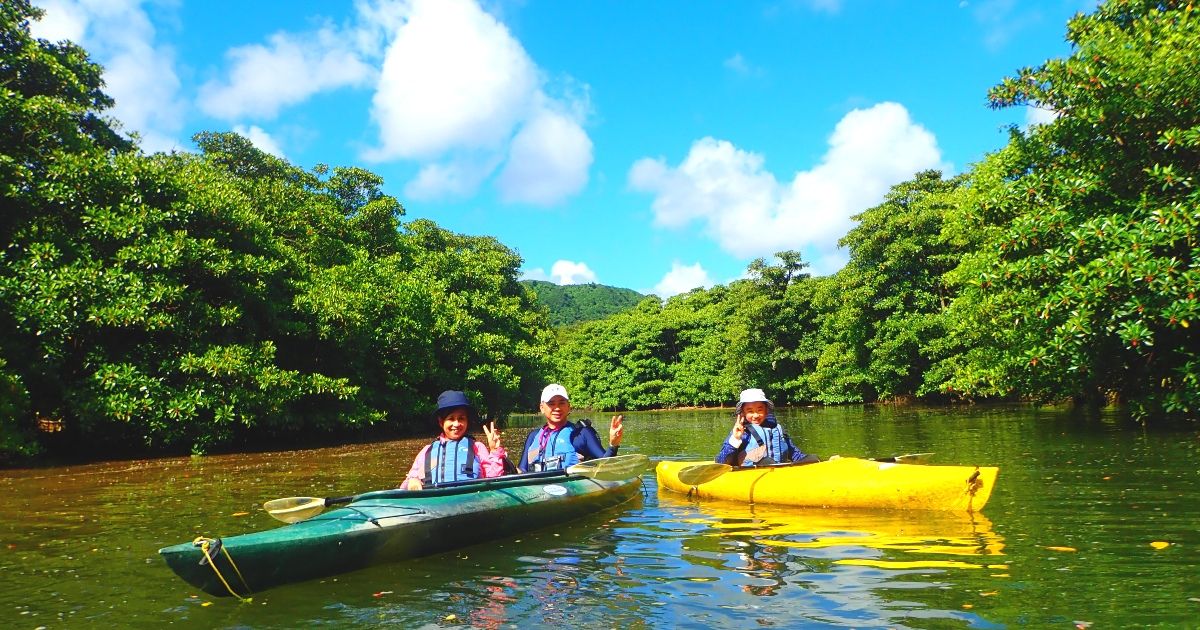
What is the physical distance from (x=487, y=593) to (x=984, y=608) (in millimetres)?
3136

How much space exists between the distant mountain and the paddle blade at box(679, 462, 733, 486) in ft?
354

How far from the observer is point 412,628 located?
4.17 meters

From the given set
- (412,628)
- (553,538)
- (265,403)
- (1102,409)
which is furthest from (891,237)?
(412,628)

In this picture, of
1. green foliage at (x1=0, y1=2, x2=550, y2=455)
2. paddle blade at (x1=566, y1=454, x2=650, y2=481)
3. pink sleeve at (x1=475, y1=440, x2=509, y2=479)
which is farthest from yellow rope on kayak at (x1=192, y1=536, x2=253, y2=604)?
green foliage at (x1=0, y1=2, x2=550, y2=455)

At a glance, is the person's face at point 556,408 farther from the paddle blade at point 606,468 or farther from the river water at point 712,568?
the river water at point 712,568

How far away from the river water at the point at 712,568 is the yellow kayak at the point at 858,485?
0.48 feet

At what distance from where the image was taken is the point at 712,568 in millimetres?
5348

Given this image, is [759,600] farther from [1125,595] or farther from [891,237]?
[891,237]

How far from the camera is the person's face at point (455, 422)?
23.1 ft

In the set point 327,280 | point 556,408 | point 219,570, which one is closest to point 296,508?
point 219,570

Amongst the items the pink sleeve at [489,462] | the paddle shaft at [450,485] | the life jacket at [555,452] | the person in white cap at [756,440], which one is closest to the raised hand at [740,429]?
the person in white cap at [756,440]

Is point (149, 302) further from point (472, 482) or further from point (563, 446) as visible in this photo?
point (472, 482)

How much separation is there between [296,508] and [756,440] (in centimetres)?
555

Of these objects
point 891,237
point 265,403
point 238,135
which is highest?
point 238,135
